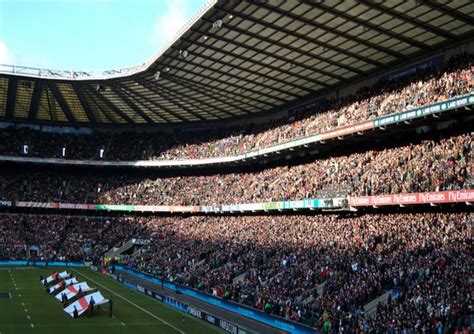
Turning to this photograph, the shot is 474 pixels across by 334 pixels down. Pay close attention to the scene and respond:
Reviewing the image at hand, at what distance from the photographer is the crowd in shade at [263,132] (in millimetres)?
37375

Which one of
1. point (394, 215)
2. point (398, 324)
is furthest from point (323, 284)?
point (398, 324)

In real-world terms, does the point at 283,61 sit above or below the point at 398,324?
above

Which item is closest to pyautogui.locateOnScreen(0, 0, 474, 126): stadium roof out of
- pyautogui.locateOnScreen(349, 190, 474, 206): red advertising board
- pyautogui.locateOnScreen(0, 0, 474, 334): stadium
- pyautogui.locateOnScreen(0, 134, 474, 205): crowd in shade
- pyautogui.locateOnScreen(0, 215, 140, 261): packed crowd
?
pyautogui.locateOnScreen(0, 0, 474, 334): stadium

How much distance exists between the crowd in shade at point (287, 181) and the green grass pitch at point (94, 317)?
14.8 m

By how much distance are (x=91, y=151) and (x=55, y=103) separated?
10213mm

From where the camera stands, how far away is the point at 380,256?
3177 centimetres

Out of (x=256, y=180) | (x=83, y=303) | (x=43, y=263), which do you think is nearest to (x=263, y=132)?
(x=256, y=180)

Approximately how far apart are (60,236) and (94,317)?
3856cm

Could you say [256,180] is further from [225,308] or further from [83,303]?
[83,303]

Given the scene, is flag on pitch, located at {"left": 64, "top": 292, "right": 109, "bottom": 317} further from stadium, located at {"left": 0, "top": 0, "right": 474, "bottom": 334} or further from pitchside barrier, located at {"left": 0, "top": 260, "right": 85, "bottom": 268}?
pitchside barrier, located at {"left": 0, "top": 260, "right": 85, "bottom": 268}

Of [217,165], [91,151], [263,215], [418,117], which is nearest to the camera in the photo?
[418,117]

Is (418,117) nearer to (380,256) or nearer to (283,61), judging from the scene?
(380,256)

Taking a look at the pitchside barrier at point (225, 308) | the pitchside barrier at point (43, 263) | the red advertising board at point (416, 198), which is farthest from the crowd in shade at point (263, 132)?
the pitchside barrier at point (225, 308)

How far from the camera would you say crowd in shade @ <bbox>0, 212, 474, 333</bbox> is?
82.2 feet
